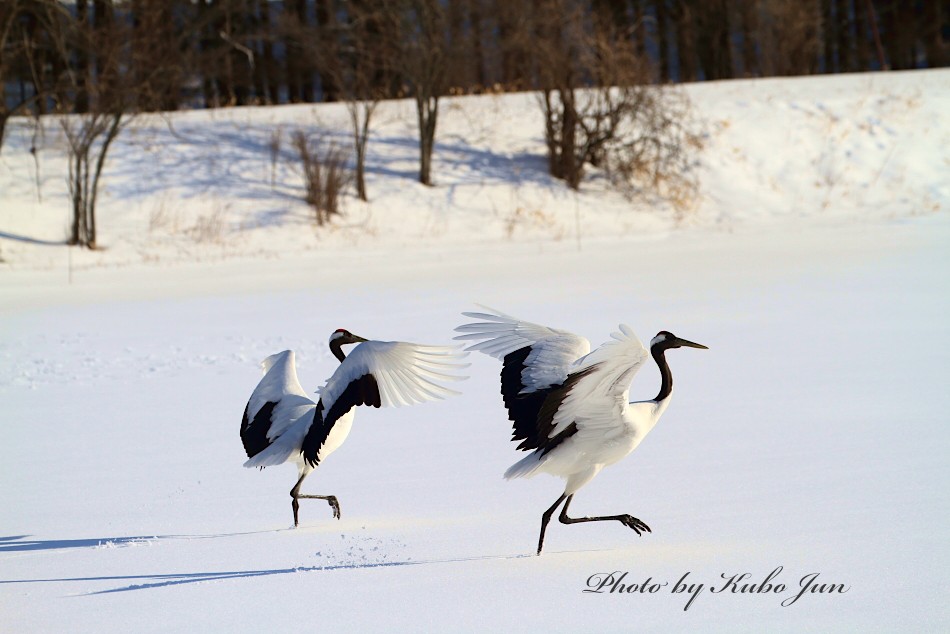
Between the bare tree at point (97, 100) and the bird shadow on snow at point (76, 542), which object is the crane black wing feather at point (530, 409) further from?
the bare tree at point (97, 100)

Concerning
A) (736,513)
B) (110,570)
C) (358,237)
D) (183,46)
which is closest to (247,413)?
(110,570)

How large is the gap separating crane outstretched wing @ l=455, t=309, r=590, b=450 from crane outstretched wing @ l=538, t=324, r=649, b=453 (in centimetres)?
7

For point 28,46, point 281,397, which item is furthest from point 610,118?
point 281,397

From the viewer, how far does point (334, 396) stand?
471 cm

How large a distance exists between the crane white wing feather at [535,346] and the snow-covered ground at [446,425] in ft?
2.27

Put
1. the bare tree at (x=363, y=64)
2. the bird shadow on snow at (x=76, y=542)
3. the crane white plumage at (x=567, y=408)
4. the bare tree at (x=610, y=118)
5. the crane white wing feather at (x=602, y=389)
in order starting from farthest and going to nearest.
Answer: the bare tree at (x=610, y=118) → the bare tree at (x=363, y=64) → the bird shadow on snow at (x=76, y=542) → the crane white plumage at (x=567, y=408) → the crane white wing feather at (x=602, y=389)

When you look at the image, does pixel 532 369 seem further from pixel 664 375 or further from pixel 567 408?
pixel 664 375

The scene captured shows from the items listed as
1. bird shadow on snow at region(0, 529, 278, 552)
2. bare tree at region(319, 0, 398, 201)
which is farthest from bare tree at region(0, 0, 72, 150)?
bird shadow on snow at region(0, 529, 278, 552)

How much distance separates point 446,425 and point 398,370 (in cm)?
253

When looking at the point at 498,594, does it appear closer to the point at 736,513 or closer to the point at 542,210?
the point at 736,513

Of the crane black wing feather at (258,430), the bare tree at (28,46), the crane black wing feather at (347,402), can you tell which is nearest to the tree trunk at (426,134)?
the bare tree at (28,46)

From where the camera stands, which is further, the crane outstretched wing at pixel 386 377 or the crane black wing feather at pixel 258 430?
the crane black wing feather at pixel 258 430

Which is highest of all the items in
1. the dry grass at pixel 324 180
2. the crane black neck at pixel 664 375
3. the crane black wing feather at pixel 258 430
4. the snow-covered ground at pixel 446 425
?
the dry grass at pixel 324 180

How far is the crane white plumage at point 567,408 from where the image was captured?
172 inches
